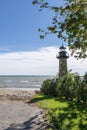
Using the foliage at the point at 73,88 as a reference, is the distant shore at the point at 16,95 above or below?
below

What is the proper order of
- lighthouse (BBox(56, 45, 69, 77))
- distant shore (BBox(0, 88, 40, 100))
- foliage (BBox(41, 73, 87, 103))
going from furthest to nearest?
lighthouse (BBox(56, 45, 69, 77)), distant shore (BBox(0, 88, 40, 100)), foliage (BBox(41, 73, 87, 103))

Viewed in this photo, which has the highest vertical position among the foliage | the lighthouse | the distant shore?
the lighthouse

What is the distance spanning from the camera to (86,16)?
1605 centimetres

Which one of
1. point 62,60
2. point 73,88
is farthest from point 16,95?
point 73,88

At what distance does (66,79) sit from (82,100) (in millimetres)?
4367

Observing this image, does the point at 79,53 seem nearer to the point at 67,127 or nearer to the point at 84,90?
the point at 84,90

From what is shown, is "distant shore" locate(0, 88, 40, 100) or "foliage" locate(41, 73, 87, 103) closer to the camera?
"foliage" locate(41, 73, 87, 103)

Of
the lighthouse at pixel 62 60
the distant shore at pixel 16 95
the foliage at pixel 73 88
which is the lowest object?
the distant shore at pixel 16 95

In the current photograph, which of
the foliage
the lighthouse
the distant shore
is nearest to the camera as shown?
the foliage

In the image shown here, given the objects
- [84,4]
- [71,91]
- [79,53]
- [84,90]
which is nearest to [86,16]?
[84,4]

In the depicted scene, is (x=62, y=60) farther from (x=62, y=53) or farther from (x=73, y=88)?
(x=73, y=88)

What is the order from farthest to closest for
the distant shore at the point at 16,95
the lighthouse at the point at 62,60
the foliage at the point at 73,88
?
the lighthouse at the point at 62,60
the distant shore at the point at 16,95
the foliage at the point at 73,88

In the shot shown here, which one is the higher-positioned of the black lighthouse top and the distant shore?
the black lighthouse top

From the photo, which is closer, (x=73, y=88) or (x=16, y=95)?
(x=73, y=88)
